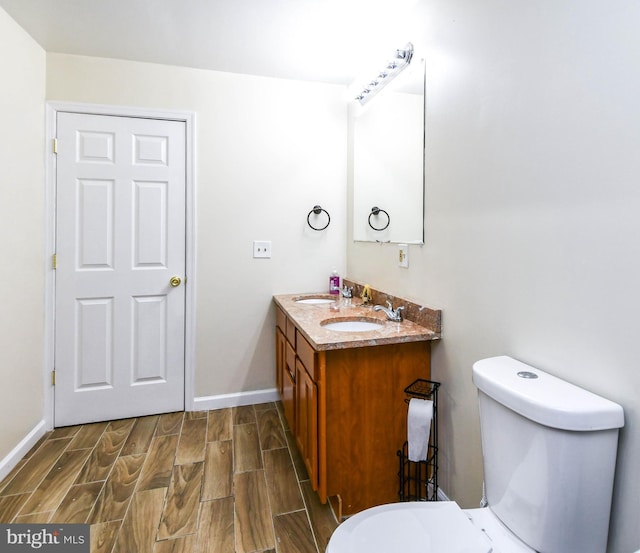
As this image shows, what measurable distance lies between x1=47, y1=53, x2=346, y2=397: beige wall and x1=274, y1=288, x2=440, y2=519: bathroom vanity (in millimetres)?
1030

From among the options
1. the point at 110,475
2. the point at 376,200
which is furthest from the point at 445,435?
the point at 110,475

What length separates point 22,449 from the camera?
1979mm

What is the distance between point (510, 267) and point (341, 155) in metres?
1.81

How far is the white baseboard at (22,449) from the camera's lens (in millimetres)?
1817

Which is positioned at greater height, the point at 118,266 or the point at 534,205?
the point at 534,205

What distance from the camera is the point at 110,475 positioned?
1817mm

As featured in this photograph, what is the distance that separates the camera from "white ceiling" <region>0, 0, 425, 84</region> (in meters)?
1.77

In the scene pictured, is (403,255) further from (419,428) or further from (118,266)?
(118,266)

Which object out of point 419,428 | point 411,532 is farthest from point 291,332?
point 411,532

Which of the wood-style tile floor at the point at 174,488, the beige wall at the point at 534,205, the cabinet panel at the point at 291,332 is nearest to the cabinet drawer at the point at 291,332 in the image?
the cabinet panel at the point at 291,332

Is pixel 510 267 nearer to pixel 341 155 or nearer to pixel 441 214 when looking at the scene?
pixel 441 214

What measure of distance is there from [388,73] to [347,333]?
4.66 feet

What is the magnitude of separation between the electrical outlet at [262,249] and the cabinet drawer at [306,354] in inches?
35.8
